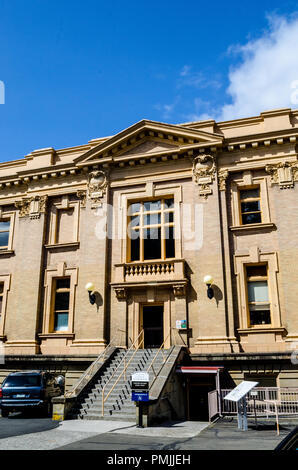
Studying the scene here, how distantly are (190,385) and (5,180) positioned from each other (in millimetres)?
16639

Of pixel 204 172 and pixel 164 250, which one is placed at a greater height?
pixel 204 172

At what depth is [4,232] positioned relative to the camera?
25.2m

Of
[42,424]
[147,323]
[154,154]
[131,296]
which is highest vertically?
[154,154]

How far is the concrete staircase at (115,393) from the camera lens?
14.0 metres

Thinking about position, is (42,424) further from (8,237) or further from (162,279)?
(8,237)

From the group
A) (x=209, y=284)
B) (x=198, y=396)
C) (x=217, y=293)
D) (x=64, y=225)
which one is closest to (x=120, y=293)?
(x=209, y=284)

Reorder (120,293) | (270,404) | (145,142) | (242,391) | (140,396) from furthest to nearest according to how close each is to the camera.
A: (145,142)
(120,293)
(270,404)
(140,396)
(242,391)

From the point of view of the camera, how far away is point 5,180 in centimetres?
2519

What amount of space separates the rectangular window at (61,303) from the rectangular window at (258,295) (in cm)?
975

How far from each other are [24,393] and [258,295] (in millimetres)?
11188

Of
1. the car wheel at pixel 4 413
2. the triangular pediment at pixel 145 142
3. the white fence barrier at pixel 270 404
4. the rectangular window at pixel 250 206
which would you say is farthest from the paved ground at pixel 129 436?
the triangular pediment at pixel 145 142

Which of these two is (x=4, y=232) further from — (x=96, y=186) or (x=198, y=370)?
(x=198, y=370)

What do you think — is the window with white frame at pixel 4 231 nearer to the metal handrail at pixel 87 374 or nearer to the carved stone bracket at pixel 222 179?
the metal handrail at pixel 87 374
